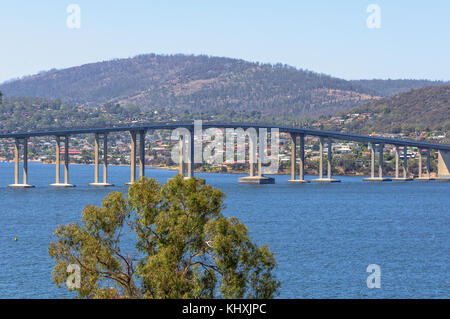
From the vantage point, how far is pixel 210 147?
172m

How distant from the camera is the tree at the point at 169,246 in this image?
60.6 feet

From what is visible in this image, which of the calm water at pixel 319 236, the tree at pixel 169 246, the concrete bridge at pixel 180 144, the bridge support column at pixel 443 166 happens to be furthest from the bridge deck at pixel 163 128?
the tree at pixel 169 246

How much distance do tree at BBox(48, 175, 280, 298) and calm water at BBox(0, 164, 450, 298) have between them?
8.70 meters

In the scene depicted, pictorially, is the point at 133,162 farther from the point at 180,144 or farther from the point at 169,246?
the point at 169,246

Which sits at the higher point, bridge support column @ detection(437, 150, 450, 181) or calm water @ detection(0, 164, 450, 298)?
bridge support column @ detection(437, 150, 450, 181)

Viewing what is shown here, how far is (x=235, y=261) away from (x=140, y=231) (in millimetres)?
2455

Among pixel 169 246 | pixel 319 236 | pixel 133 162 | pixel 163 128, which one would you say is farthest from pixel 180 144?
pixel 169 246

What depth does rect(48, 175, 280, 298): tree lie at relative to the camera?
60.6 ft

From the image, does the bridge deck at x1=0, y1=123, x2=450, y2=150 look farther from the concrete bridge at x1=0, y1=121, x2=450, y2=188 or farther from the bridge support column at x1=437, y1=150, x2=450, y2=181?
the bridge support column at x1=437, y1=150, x2=450, y2=181

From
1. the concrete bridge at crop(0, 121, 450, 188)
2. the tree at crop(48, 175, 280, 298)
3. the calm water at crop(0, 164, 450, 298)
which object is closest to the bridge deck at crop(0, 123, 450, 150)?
the concrete bridge at crop(0, 121, 450, 188)

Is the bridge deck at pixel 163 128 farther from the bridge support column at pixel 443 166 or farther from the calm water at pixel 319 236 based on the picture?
the calm water at pixel 319 236

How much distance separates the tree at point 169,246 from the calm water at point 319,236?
28.5ft
